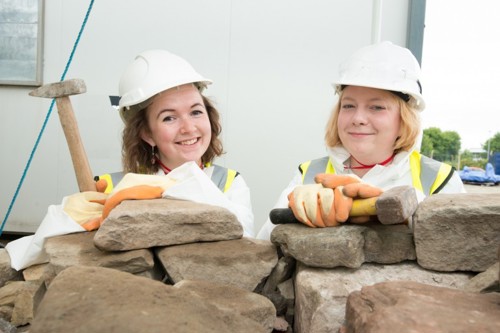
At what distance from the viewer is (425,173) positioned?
232cm

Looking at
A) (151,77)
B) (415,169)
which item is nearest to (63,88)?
(151,77)

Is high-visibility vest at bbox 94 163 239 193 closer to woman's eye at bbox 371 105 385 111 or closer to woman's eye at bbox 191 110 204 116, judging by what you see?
woman's eye at bbox 191 110 204 116

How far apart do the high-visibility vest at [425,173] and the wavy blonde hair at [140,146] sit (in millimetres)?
564

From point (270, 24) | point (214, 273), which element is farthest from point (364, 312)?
point (270, 24)

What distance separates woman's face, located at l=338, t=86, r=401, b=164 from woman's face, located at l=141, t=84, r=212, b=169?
710mm

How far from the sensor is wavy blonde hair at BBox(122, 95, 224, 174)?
8.13 feet

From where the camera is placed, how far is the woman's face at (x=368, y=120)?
87.0 inches

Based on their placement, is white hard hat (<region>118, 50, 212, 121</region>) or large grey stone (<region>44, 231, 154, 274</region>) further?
white hard hat (<region>118, 50, 212, 121</region>)

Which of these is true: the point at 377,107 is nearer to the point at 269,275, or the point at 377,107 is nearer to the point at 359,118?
the point at 359,118

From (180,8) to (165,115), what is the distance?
5.77 feet

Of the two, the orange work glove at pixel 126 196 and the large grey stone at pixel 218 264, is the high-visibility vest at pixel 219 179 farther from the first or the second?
the large grey stone at pixel 218 264

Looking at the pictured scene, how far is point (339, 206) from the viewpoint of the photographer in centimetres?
160

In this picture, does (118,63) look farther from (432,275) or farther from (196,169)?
(432,275)

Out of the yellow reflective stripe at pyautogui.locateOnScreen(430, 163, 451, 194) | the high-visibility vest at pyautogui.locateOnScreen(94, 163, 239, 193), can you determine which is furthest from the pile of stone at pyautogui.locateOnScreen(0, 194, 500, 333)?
the high-visibility vest at pyautogui.locateOnScreen(94, 163, 239, 193)
